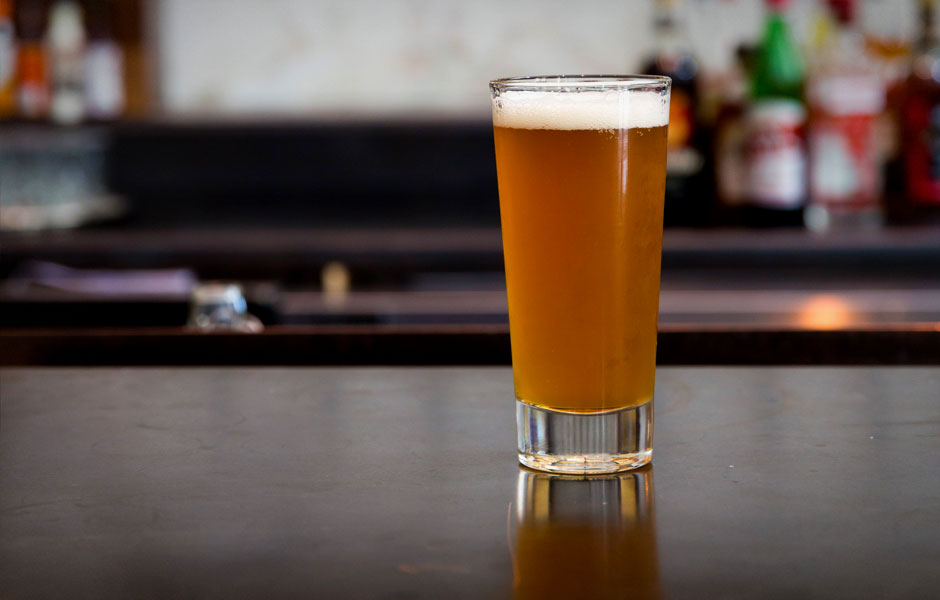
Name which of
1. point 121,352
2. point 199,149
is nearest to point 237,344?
point 121,352

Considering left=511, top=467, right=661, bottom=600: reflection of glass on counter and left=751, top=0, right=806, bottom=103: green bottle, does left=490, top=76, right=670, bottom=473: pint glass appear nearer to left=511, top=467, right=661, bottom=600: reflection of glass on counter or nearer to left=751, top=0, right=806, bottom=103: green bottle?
left=511, top=467, right=661, bottom=600: reflection of glass on counter

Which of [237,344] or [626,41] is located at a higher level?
[626,41]

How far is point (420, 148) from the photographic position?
263 cm

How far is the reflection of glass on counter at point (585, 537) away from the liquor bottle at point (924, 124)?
1914 millimetres

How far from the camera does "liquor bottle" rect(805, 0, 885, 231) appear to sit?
2.15m

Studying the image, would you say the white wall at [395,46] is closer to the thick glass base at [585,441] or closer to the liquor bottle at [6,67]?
the liquor bottle at [6,67]

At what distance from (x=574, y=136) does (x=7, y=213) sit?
2.25 meters

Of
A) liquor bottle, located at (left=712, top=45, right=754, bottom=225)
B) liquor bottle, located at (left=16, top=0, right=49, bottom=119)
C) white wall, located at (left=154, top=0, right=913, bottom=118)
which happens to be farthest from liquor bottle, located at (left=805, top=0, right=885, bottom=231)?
liquor bottle, located at (left=16, top=0, right=49, bottom=119)

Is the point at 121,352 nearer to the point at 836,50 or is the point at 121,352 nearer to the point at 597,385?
the point at 597,385

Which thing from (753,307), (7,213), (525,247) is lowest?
(753,307)

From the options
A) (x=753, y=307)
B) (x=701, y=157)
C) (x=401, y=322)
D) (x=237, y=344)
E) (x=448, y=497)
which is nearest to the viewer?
(x=448, y=497)

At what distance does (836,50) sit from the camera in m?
2.28

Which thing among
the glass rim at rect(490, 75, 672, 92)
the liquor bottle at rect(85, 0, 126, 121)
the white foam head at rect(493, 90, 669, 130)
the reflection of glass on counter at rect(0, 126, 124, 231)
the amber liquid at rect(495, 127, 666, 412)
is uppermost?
the liquor bottle at rect(85, 0, 126, 121)

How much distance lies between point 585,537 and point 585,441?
9 cm
